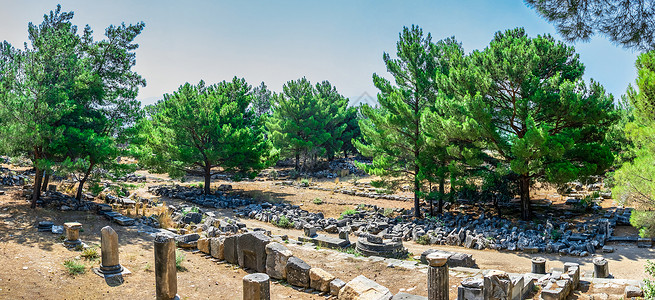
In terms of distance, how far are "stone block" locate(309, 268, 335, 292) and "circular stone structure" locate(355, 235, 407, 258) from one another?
3.59m

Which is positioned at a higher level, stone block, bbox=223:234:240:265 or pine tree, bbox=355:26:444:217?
pine tree, bbox=355:26:444:217

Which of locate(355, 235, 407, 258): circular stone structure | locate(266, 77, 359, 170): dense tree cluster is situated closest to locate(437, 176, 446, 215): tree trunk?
locate(355, 235, 407, 258): circular stone structure

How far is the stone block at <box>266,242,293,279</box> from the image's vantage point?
10.9 metres

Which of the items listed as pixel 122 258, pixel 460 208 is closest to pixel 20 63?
pixel 122 258

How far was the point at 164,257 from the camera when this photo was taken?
30.9 ft

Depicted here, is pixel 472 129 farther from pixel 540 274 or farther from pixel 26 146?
pixel 26 146

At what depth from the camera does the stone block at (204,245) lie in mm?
13422

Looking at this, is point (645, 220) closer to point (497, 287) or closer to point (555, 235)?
point (497, 287)

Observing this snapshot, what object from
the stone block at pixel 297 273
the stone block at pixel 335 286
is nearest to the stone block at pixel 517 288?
the stone block at pixel 335 286

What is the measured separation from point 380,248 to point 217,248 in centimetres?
499

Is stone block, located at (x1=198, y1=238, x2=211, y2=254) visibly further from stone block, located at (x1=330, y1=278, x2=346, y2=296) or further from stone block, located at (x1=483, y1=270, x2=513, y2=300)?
stone block, located at (x1=483, y1=270, x2=513, y2=300)

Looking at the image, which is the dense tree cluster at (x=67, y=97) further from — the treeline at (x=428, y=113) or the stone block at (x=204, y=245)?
the stone block at (x=204, y=245)

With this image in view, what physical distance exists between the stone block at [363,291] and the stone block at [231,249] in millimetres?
4291

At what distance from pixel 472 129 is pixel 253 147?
13559 millimetres
